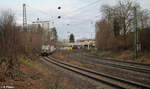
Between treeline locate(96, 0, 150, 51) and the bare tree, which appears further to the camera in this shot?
treeline locate(96, 0, 150, 51)

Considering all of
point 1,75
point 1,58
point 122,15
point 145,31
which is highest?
point 122,15

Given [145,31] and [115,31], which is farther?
[115,31]

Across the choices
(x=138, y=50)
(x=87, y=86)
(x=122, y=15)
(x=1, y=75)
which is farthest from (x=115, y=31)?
(x=1, y=75)

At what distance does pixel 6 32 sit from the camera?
33.7 feet

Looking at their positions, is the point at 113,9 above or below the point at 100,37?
above

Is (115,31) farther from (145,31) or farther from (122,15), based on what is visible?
(145,31)

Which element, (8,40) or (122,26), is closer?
(8,40)

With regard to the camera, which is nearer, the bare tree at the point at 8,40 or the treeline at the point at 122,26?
the bare tree at the point at 8,40

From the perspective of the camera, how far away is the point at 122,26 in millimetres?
34719

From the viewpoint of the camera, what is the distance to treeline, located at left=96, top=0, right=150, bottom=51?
29.5m

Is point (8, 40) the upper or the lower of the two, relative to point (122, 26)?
lower

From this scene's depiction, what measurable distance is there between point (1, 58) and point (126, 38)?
2936 cm

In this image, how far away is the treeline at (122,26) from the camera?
2948 centimetres

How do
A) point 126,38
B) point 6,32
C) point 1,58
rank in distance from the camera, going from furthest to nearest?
point 126,38 → point 6,32 → point 1,58
